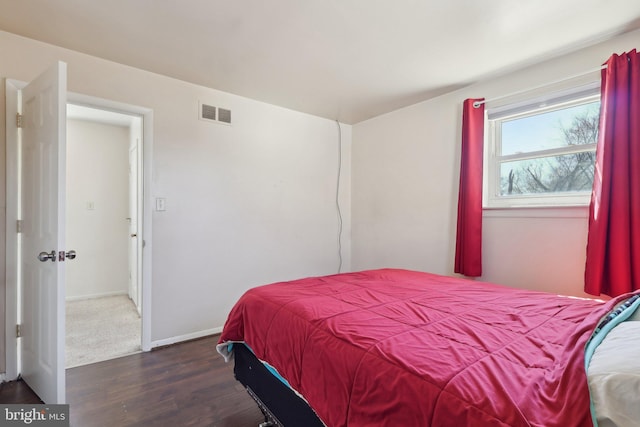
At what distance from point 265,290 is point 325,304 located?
0.44m

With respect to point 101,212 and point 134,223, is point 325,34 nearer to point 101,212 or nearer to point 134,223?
point 134,223

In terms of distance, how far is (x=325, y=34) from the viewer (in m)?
2.03

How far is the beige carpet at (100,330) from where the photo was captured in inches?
99.1

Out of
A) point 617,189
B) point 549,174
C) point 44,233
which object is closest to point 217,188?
point 44,233

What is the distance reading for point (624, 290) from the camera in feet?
6.18

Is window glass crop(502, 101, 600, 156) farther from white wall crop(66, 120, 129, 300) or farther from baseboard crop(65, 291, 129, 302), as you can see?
baseboard crop(65, 291, 129, 302)

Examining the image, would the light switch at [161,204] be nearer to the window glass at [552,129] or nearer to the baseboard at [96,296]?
the baseboard at [96,296]

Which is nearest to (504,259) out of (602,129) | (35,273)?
(602,129)

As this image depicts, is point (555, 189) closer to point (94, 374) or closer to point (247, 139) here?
point (247, 139)

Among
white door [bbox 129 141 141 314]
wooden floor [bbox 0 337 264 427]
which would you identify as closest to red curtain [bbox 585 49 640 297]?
wooden floor [bbox 0 337 264 427]

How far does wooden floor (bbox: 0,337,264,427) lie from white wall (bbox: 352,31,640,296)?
209cm

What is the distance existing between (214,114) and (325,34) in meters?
1.39

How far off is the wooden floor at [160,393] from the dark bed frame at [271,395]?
0.21m

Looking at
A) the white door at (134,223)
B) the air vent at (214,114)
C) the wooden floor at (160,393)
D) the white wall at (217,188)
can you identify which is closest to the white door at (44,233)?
the wooden floor at (160,393)
